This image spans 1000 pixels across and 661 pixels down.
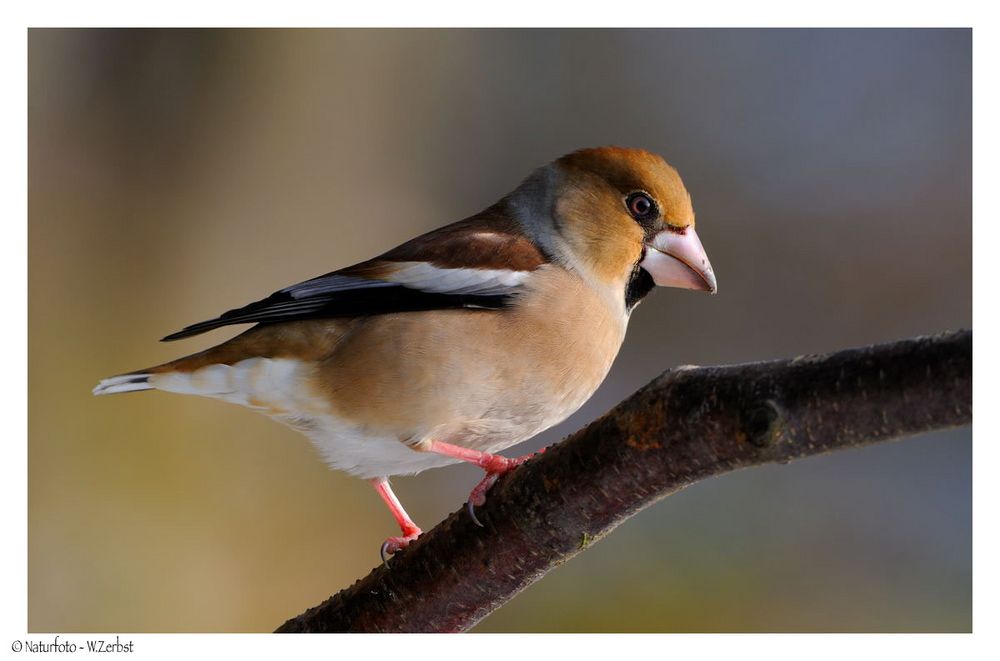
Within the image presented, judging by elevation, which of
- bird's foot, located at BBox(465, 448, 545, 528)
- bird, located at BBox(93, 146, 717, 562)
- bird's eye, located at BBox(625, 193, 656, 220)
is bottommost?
bird's foot, located at BBox(465, 448, 545, 528)

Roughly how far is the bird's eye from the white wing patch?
423 millimetres

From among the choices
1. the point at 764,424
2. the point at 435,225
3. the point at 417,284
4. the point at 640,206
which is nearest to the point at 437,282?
the point at 417,284

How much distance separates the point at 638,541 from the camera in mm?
4582

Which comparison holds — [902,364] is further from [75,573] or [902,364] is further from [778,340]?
[75,573]

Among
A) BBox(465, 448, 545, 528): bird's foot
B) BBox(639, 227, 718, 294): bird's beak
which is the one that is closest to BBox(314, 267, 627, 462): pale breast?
BBox(465, 448, 545, 528): bird's foot

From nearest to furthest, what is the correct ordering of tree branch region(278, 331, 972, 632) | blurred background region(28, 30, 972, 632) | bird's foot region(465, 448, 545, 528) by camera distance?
tree branch region(278, 331, 972, 632) < bird's foot region(465, 448, 545, 528) < blurred background region(28, 30, 972, 632)

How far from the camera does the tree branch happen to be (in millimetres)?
1513

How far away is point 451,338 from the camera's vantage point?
100 inches

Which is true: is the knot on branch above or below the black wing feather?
below

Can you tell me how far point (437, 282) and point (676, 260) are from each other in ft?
2.42

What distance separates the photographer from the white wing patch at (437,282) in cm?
265

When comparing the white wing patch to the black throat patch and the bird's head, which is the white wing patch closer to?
the bird's head
